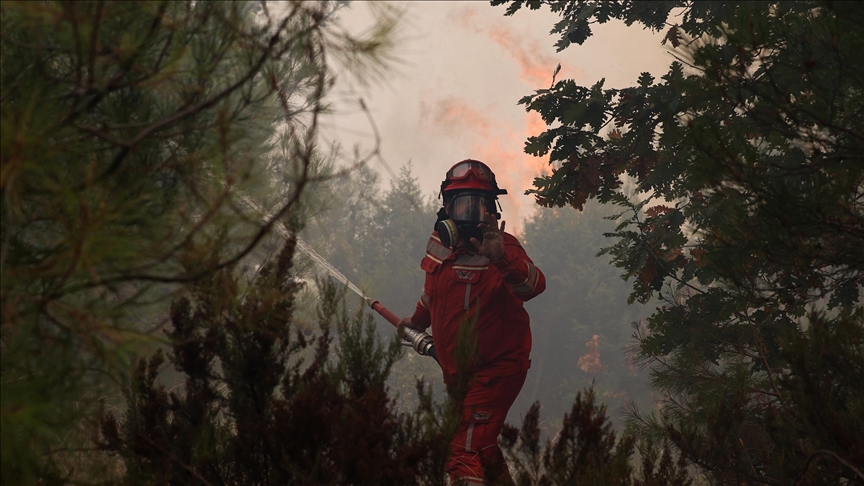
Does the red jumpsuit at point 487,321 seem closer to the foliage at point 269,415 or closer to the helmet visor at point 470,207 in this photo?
the helmet visor at point 470,207

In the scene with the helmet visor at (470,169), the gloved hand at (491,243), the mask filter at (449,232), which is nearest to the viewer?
the gloved hand at (491,243)

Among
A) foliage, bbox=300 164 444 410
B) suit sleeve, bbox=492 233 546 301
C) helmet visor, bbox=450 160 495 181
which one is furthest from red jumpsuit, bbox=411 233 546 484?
foliage, bbox=300 164 444 410

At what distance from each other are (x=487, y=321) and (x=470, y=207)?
0.86 m

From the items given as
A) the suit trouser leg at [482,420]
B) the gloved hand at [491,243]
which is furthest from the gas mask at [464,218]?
the suit trouser leg at [482,420]

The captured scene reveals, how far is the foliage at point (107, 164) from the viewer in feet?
6.77

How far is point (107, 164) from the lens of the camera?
2494mm

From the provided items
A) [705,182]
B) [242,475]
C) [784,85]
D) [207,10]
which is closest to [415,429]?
[242,475]

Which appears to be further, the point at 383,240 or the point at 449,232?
the point at 383,240

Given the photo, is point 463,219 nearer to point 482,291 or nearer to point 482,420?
point 482,291

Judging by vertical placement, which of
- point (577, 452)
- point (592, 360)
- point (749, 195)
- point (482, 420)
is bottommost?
point (577, 452)

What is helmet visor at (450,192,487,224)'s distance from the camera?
5199 mm

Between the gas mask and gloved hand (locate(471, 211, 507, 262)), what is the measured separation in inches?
5.5

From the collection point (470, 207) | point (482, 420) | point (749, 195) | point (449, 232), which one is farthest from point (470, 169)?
point (749, 195)

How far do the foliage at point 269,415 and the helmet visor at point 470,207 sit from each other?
183 centimetres
